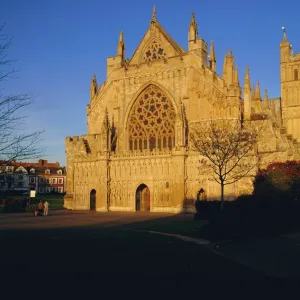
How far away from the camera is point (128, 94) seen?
153ft

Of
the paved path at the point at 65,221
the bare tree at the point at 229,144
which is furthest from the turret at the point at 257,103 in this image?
the paved path at the point at 65,221

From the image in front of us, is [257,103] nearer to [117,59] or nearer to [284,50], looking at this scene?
[117,59]

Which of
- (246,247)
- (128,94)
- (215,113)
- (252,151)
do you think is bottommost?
(246,247)

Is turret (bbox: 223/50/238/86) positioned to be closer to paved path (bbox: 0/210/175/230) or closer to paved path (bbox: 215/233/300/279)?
paved path (bbox: 0/210/175/230)

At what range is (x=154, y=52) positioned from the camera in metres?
46.8

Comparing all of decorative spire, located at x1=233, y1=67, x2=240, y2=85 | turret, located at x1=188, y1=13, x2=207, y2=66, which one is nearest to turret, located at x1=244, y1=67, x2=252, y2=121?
decorative spire, located at x1=233, y1=67, x2=240, y2=85

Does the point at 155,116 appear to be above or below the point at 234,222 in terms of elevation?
above

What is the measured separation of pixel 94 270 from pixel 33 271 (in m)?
1.77

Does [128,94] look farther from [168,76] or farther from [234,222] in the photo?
[234,222]

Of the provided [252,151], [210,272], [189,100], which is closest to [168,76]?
[189,100]

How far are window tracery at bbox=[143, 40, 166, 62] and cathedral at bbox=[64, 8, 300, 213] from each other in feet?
0.37

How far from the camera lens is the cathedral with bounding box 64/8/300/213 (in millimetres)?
39938

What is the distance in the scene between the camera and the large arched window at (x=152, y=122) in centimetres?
4428

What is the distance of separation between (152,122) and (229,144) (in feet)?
45.7
